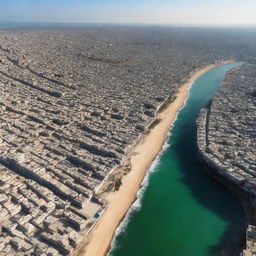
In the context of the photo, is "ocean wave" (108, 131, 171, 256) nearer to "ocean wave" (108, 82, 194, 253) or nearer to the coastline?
"ocean wave" (108, 82, 194, 253)

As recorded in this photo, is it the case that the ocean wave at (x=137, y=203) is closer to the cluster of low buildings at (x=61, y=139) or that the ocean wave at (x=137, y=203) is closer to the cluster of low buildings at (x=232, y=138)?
the cluster of low buildings at (x=61, y=139)

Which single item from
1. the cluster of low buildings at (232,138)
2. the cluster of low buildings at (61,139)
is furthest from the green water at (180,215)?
the cluster of low buildings at (61,139)

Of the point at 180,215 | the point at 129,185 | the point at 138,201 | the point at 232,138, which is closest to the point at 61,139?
the point at 129,185

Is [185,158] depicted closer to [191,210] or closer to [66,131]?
[191,210]

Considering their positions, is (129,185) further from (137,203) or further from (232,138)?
(232,138)

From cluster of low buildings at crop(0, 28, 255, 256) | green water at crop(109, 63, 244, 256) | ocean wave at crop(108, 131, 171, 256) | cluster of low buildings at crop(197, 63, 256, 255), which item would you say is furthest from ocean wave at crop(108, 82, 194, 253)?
cluster of low buildings at crop(197, 63, 256, 255)

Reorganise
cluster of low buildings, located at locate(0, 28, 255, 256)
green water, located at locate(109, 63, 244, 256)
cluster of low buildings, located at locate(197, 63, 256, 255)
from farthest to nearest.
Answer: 1. cluster of low buildings, located at locate(197, 63, 256, 255)
2. green water, located at locate(109, 63, 244, 256)
3. cluster of low buildings, located at locate(0, 28, 255, 256)

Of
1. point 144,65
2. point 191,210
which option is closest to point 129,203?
point 191,210
